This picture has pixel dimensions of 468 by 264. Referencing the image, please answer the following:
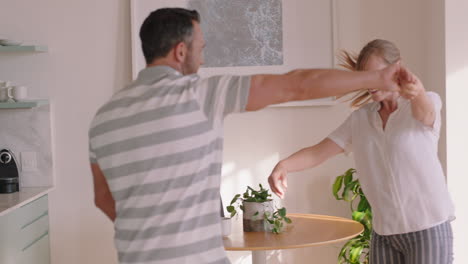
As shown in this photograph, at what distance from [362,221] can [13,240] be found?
5.57 feet

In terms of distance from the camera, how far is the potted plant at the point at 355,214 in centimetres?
357

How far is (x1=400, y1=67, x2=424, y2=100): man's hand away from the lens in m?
1.90

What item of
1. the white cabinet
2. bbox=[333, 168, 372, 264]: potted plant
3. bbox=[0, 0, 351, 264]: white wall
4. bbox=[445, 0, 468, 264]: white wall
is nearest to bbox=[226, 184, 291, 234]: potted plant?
bbox=[333, 168, 372, 264]: potted plant

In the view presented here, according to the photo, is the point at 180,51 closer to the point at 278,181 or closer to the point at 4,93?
the point at 278,181

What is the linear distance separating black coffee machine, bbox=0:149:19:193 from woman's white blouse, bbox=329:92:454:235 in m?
2.04

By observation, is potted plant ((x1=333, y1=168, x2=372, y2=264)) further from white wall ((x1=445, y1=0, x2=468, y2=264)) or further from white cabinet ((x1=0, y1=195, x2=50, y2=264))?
white cabinet ((x1=0, y1=195, x2=50, y2=264))

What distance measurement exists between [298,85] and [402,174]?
82cm

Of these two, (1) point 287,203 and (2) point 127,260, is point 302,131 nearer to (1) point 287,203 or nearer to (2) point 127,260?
(1) point 287,203

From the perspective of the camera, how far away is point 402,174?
2.34m

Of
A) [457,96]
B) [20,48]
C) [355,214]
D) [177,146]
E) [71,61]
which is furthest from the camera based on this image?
[71,61]

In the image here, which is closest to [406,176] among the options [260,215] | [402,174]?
[402,174]

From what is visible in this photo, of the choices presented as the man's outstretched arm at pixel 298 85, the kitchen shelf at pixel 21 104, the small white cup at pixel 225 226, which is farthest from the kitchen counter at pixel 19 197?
the man's outstretched arm at pixel 298 85

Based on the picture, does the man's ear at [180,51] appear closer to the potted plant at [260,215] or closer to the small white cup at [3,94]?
the potted plant at [260,215]

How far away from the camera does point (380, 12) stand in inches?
151
